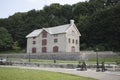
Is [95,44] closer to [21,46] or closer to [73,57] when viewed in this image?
[73,57]

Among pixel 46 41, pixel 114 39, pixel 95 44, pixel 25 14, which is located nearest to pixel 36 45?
pixel 46 41

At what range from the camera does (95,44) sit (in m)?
78.5

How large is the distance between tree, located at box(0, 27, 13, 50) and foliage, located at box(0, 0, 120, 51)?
5516 millimetres

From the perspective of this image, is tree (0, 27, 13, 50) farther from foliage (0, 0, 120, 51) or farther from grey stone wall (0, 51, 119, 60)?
grey stone wall (0, 51, 119, 60)

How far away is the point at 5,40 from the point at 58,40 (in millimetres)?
31954

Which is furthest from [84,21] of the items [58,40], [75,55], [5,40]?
[75,55]

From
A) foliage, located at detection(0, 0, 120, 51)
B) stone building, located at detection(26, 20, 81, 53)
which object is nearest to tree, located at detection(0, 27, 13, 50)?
foliage, located at detection(0, 0, 120, 51)

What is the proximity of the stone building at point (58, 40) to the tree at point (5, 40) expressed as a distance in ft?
64.3

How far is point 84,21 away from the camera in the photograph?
280ft

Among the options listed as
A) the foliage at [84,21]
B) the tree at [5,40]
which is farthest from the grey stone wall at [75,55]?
the tree at [5,40]

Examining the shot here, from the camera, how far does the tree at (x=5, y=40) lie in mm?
92938

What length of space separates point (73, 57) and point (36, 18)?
55.4m

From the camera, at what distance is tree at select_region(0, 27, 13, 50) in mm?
92938

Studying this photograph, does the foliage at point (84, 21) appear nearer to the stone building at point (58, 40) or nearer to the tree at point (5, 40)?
the tree at point (5, 40)
